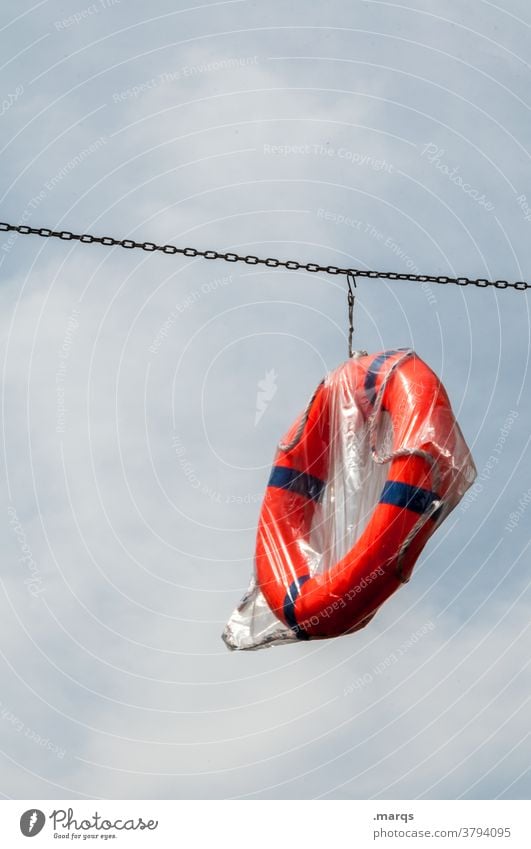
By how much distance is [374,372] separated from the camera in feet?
53.7

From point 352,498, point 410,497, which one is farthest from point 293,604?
point 410,497

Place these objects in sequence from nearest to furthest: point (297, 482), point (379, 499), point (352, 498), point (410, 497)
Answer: point (410, 497)
point (379, 499)
point (352, 498)
point (297, 482)

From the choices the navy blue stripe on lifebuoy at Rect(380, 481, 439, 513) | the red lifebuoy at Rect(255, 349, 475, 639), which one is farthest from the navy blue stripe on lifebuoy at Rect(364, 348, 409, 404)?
the navy blue stripe on lifebuoy at Rect(380, 481, 439, 513)

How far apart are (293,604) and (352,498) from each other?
47.9 inches

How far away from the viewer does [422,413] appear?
51.1 ft

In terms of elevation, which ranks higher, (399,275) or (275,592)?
(399,275)

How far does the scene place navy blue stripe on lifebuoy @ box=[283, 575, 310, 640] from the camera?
15.4 m

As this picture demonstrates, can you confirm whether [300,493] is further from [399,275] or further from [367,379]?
[399,275]

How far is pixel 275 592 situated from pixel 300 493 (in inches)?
47.3

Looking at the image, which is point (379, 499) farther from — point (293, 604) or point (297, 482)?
point (297, 482)

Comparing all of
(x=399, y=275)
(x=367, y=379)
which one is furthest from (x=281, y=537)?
(x=399, y=275)

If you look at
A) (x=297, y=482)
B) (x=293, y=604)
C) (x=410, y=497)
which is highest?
(x=410, y=497)

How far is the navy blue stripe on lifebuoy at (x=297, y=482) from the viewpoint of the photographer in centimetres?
1653

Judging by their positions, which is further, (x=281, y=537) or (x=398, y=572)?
(x=281, y=537)
